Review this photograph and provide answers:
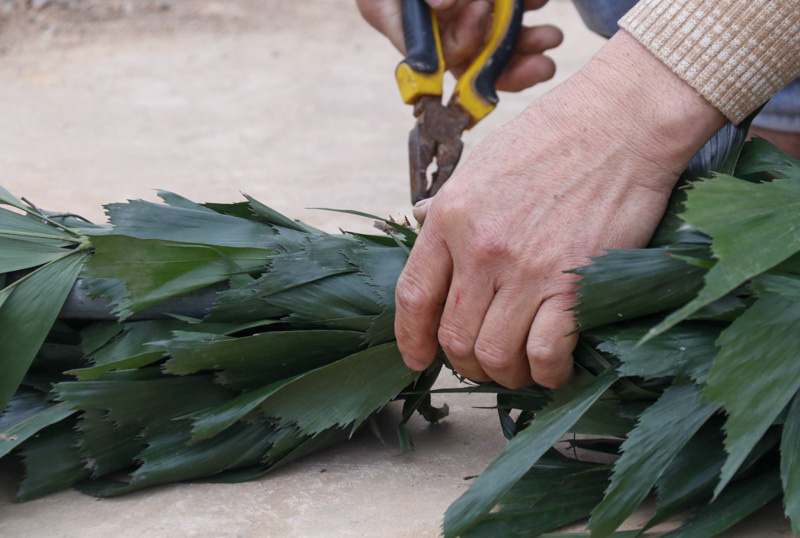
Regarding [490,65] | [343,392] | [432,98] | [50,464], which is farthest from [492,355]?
[490,65]

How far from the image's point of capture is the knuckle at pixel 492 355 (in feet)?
3.94

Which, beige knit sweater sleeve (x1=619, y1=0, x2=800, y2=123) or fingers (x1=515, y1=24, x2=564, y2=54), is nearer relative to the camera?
beige knit sweater sleeve (x1=619, y1=0, x2=800, y2=123)

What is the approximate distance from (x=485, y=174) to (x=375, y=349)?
0.33 m

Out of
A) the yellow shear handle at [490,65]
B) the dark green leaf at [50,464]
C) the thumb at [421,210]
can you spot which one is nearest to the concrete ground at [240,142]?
the dark green leaf at [50,464]

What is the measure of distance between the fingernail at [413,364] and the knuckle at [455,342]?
63 mm

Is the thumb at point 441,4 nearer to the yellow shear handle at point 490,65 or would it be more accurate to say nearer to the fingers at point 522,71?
the yellow shear handle at point 490,65

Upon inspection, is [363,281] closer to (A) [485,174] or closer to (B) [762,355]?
(A) [485,174]

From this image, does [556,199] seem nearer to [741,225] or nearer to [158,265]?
[741,225]

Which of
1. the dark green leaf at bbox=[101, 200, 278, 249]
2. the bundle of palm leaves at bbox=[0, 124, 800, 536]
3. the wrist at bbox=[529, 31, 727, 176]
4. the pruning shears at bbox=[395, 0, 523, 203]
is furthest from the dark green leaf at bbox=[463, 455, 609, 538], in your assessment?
the pruning shears at bbox=[395, 0, 523, 203]

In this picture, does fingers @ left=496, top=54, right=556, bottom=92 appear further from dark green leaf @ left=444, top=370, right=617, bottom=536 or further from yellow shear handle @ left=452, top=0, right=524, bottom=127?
dark green leaf @ left=444, top=370, right=617, bottom=536

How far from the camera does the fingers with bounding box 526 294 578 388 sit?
1157 millimetres

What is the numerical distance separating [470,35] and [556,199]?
105cm

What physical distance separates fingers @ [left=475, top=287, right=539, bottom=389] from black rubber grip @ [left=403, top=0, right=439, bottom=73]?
2.89 feet

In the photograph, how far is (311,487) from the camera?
134 cm
